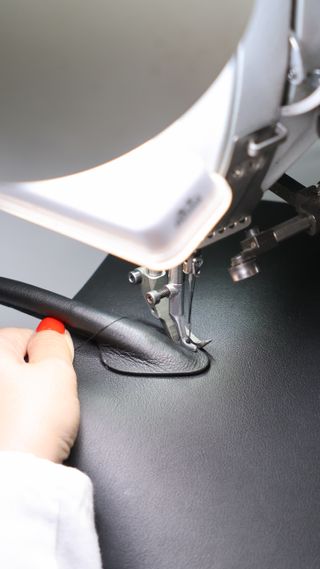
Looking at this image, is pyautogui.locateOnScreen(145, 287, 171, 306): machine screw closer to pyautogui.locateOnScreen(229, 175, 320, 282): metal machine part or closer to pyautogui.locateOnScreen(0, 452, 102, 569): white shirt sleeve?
pyautogui.locateOnScreen(229, 175, 320, 282): metal machine part

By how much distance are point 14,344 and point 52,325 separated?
6 cm

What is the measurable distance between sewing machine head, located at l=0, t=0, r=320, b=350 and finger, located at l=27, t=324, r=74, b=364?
36cm

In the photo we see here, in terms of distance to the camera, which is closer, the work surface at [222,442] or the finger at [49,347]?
the work surface at [222,442]

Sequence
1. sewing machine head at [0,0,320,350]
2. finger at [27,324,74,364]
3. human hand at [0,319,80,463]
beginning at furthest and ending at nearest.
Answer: finger at [27,324,74,364], human hand at [0,319,80,463], sewing machine head at [0,0,320,350]

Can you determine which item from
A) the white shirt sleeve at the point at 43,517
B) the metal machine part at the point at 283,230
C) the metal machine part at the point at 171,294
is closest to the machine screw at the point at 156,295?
the metal machine part at the point at 171,294

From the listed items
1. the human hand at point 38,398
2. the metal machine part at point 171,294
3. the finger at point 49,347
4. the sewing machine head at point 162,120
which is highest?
the sewing machine head at point 162,120

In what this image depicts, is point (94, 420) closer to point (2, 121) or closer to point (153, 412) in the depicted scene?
point (153, 412)

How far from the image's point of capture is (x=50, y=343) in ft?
2.82

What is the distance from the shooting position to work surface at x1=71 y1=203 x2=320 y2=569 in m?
0.66

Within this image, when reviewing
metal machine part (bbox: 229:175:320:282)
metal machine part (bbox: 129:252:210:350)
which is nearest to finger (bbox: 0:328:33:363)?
metal machine part (bbox: 129:252:210:350)

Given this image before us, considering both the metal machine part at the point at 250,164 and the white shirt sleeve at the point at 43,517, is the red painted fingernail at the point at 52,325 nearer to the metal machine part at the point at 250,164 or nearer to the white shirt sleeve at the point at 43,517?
the white shirt sleeve at the point at 43,517

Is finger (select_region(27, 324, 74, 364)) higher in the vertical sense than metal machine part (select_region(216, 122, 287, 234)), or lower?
lower

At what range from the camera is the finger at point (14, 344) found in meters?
0.82

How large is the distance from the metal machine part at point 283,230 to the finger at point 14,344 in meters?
0.30
